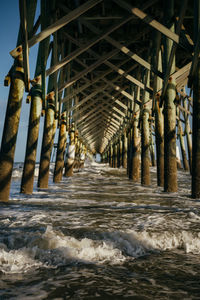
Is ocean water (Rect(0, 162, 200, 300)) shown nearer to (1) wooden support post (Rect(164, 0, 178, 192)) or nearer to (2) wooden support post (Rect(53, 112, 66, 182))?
(1) wooden support post (Rect(164, 0, 178, 192))

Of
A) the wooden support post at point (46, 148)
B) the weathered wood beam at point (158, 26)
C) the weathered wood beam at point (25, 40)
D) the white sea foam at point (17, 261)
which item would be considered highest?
the weathered wood beam at point (158, 26)

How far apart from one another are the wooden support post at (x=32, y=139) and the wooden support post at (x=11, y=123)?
0.88 metres

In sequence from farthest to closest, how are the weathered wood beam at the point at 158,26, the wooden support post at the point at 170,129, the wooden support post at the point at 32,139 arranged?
the wooden support post at the point at 170,129, the wooden support post at the point at 32,139, the weathered wood beam at the point at 158,26

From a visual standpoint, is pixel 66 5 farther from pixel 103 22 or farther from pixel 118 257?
pixel 118 257

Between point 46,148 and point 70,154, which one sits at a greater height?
point 70,154

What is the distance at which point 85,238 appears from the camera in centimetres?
199

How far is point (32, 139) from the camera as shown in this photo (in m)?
5.27

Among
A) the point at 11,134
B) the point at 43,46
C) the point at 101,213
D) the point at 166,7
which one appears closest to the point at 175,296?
the point at 101,213

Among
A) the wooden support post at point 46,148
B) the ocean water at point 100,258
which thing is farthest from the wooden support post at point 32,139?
the ocean water at point 100,258

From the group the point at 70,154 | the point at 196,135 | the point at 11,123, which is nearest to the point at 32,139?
the point at 11,123

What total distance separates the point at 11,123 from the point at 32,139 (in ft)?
3.92

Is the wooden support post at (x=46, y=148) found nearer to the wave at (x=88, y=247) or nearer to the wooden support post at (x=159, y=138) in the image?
the wooden support post at (x=159, y=138)

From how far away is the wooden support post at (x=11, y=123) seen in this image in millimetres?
4023

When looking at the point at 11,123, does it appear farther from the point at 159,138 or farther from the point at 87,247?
the point at 159,138
